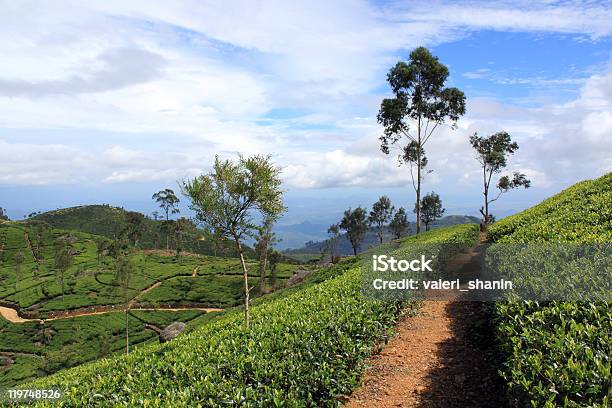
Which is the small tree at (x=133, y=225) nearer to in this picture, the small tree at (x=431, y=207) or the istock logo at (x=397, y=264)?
the small tree at (x=431, y=207)

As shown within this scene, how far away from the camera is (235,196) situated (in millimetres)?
15617

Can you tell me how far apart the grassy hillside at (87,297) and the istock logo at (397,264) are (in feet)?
129

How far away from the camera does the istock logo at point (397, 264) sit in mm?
14812

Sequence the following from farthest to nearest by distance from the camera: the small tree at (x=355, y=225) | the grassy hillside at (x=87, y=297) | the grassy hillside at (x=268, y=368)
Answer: the small tree at (x=355, y=225) < the grassy hillside at (x=87, y=297) < the grassy hillside at (x=268, y=368)

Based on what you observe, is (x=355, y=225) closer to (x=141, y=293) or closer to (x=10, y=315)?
(x=141, y=293)

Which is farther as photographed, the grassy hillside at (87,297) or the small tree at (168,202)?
the small tree at (168,202)

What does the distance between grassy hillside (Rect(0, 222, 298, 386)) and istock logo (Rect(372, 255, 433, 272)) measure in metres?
39.2

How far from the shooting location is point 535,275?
8.96 meters

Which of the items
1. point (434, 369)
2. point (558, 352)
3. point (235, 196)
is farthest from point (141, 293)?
point (558, 352)

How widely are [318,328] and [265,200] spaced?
758 centimetres

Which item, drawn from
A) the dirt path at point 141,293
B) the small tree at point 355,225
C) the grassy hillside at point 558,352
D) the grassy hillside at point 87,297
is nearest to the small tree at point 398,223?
the small tree at point 355,225

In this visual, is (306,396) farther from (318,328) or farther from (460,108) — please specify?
(460,108)

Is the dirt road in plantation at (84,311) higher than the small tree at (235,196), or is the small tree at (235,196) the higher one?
the small tree at (235,196)

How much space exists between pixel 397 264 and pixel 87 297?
84069 mm
